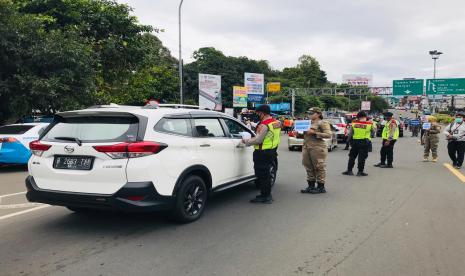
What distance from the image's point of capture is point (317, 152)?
25.3 ft

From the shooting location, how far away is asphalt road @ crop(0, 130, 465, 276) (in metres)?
3.98

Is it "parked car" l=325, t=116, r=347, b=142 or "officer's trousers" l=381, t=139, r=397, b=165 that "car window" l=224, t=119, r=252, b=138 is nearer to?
"officer's trousers" l=381, t=139, r=397, b=165

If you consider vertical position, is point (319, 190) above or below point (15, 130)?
below

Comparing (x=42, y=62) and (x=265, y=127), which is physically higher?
(x=42, y=62)

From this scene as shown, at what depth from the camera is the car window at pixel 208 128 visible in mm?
5830

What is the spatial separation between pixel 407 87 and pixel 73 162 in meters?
45.7

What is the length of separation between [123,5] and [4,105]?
7.82 m

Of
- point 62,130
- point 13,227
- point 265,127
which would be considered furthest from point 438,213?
point 13,227

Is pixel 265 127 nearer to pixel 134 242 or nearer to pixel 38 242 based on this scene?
pixel 134 242

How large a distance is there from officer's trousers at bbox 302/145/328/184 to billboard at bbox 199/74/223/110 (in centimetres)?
2073

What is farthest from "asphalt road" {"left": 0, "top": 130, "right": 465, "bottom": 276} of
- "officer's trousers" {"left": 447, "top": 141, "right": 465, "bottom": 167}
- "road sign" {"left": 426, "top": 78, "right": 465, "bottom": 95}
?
"road sign" {"left": 426, "top": 78, "right": 465, "bottom": 95}

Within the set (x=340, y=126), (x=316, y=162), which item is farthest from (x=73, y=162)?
(x=340, y=126)

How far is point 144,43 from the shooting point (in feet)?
66.3

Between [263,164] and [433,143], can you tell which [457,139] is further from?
[263,164]
